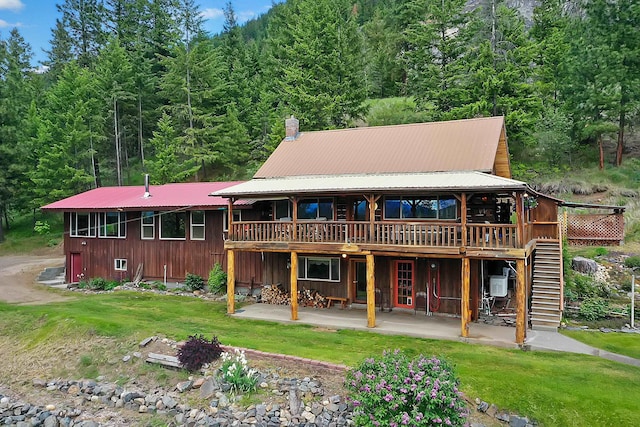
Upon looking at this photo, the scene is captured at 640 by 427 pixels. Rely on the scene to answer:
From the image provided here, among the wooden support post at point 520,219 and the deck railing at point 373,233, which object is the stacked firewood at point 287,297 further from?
the wooden support post at point 520,219

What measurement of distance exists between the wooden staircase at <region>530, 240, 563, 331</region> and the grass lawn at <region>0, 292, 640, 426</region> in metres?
3.13

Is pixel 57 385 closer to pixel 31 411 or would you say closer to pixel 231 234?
pixel 31 411

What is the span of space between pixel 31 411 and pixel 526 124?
26.8 metres

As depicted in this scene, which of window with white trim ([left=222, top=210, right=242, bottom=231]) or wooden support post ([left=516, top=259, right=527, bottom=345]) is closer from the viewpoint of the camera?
wooden support post ([left=516, top=259, right=527, bottom=345])

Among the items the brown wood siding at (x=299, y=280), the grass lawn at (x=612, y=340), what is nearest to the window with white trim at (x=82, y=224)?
the brown wood siding at (x=299, y=280)

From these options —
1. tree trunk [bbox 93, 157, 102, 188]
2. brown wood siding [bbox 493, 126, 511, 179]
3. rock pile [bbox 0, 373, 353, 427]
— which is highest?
tree trunk [bbox 93, 157, 102, 188]

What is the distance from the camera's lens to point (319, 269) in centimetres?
1797

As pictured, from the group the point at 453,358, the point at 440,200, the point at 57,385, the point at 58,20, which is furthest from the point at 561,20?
the point at 58,20

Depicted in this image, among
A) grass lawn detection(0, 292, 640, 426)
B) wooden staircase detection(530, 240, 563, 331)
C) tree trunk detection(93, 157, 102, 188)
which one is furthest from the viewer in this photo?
tree trunk detection(93, 157, 102, 188)

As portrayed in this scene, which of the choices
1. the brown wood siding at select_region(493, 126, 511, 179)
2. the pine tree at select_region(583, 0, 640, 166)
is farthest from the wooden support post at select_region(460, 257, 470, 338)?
the pine tree at select_region(583, 0, 640, 166)

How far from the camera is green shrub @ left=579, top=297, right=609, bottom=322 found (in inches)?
617

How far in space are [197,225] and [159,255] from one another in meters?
2.69

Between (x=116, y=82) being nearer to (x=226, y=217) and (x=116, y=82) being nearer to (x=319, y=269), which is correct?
(x=226, y=217)

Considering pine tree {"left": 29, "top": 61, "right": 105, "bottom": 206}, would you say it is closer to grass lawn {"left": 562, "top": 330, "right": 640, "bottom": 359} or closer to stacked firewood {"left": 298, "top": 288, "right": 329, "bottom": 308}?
stacked firewood {"left": 298, "top": 288, "right": 329, "bottom": 308}
